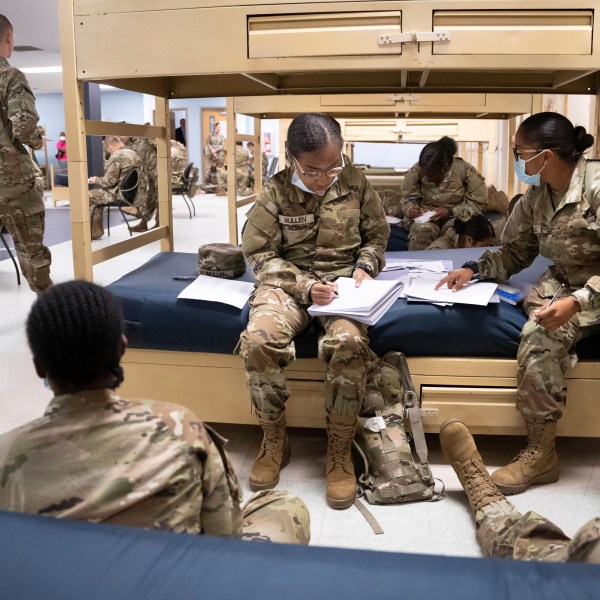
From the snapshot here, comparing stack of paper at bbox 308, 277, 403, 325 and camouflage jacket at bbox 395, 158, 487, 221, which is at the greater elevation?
camouflage jacket at bbox 395, 158, 487, 221

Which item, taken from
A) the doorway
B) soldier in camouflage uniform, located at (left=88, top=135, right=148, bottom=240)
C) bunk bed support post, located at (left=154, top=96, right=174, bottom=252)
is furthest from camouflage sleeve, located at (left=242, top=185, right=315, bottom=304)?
the doorway

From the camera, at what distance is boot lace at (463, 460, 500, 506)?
83.4 inches

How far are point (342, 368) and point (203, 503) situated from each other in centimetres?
116

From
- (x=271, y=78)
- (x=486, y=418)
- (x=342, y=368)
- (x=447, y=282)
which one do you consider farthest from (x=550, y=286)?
(x=271, y=78)

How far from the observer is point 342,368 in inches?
90.4

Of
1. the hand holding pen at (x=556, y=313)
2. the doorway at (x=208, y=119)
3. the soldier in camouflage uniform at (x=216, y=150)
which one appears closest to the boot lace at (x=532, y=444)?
the hand holding pen at (x=556, y=313)

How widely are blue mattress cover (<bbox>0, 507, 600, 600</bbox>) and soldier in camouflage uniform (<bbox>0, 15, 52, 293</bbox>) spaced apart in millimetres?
3381

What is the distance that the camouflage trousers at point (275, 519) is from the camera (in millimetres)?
1419

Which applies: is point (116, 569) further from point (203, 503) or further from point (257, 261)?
point (257, 261)

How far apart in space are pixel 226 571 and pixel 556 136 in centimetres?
190

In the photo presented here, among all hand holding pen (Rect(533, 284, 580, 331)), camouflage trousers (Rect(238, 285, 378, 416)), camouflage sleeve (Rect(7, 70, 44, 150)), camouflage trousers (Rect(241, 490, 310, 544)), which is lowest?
camouflage trousers (Rect(241, 490, 310, 544))

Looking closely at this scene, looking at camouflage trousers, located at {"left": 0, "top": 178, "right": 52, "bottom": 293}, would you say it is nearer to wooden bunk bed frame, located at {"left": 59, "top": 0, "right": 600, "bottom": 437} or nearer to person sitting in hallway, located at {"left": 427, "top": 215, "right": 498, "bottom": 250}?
wooden bunk bed frame, located at {"left": 59, "top": 0, "right": 600, "bottom": 437}

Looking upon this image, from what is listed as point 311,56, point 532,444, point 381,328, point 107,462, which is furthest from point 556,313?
point 107,462

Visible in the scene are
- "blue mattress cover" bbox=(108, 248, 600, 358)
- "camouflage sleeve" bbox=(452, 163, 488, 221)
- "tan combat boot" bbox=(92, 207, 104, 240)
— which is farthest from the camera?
"tan combat boot" bbox=(92, 207, 104, 240)
